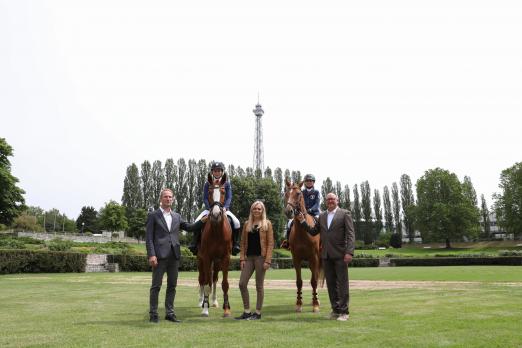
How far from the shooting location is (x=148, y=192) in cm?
8288

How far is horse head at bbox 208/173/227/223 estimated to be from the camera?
9234mm

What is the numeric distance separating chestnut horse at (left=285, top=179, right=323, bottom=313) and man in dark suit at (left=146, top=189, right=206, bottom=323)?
2765 millimetres

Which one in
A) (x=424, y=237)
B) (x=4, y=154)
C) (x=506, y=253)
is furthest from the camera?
(x=424, y=237)

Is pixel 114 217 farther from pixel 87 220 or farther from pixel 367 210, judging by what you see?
pixel 367 210

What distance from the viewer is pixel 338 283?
926 cm

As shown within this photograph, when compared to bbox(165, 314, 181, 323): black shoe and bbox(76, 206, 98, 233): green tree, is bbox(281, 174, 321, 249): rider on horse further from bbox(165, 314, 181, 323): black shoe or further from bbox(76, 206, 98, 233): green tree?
bbox(76, 206, 98, 233): green tree

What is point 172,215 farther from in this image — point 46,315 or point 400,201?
point 400,201

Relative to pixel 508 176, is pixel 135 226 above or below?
below

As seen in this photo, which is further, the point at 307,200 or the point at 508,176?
the point at 508,176

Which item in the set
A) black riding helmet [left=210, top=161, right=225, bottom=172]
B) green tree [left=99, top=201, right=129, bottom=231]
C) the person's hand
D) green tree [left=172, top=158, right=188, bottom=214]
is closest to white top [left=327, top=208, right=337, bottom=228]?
black riding helmet [left=210, top=161, right=225, bottom=172]

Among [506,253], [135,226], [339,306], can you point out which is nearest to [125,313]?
[339,306]

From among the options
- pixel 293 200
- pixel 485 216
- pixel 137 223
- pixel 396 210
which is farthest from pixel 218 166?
pixel 485 216

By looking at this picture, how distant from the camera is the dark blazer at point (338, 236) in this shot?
930 cm

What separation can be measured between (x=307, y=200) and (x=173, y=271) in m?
4.45
